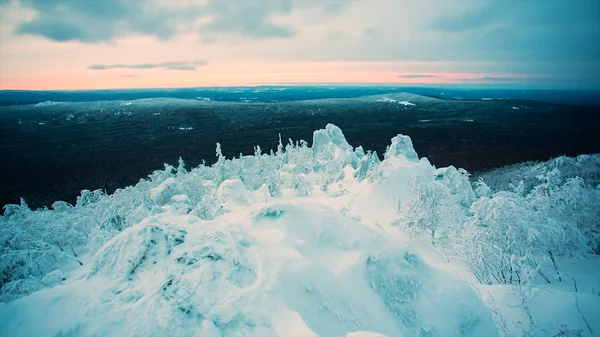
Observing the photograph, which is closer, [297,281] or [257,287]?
[257,287]

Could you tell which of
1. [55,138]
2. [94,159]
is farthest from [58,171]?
[55,138]

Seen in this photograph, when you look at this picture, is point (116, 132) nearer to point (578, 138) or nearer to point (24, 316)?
point (24, 316)

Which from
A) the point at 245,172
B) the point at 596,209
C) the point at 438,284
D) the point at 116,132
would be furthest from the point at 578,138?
the point at 116,132

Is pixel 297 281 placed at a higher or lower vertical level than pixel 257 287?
lower

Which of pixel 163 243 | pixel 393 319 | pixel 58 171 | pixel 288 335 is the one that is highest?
pixel 163 243

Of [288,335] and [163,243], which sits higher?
[163,243]

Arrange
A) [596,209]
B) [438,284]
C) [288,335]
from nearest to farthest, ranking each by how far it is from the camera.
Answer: [288,335], [438,284], [596,209]

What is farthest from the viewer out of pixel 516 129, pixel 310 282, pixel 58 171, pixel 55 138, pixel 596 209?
pixel 516 129

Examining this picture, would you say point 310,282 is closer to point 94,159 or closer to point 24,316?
point 24,316

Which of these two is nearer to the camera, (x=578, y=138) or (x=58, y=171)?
(x=58, y=171)
